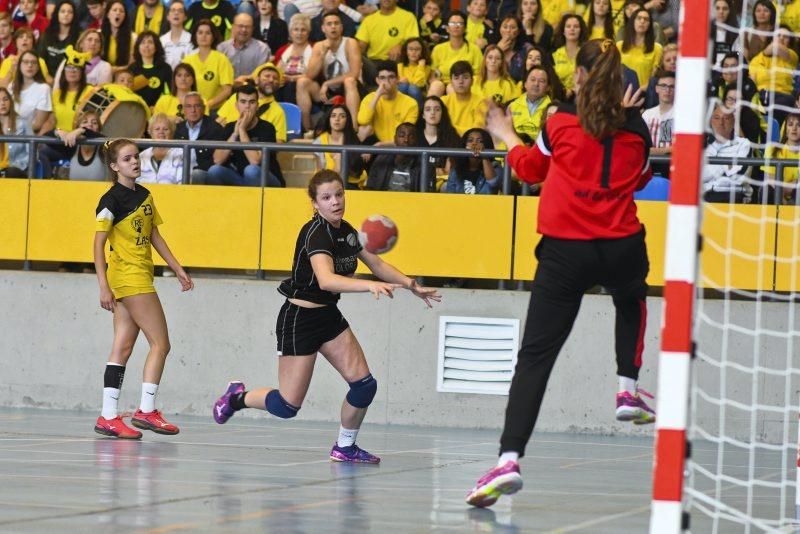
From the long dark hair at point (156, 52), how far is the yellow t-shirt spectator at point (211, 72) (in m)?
0.29

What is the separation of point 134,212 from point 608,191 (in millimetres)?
4878

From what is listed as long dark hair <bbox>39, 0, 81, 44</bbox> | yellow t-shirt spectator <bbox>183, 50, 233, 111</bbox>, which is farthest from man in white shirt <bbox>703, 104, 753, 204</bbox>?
long dark hair <bbox>39, 0, 81, 44</bbox>

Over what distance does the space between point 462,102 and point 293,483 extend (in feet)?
24.6

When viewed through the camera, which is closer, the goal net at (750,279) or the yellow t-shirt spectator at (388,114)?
the goal net at (750,279)

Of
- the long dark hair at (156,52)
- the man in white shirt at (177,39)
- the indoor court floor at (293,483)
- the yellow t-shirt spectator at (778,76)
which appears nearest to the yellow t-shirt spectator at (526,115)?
the yellow t-shirt spectator at (778,76)

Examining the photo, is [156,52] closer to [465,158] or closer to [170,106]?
[170,106]

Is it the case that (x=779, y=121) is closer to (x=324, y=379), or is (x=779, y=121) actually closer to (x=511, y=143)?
(x=324, y=379)

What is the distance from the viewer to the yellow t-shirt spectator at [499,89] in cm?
1569

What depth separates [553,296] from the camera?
24.1ft

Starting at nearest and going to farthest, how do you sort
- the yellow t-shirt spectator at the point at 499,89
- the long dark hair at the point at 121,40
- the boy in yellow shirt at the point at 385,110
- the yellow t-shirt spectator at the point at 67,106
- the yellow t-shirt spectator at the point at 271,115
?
the boy in yellow shirt at the point at 385,110 < the yellow t-shirt spectator at the point at 271,115 < the yellow t-shirt spectator at the point at 499,89 < the yellow t-shirt spectator at the point at 67,106 < the long dark hair at the point at 121,40

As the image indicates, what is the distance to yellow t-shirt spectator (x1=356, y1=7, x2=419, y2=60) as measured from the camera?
57.6 ft

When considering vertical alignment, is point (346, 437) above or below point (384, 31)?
below

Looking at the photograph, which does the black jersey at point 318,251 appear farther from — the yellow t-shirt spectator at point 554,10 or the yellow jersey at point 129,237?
the yellow t-shirt spectator at point 554,10

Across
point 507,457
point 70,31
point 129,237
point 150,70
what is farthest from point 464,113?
point 507,457
